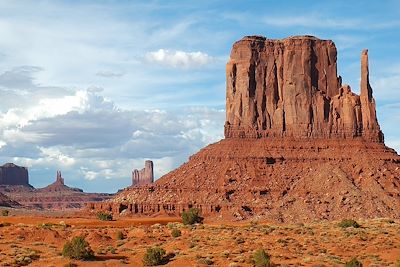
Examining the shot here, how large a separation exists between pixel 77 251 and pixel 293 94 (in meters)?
79.0

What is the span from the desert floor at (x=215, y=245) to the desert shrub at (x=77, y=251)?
0.43 meters

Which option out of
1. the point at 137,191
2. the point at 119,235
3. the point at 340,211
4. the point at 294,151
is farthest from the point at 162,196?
the point at 119,235

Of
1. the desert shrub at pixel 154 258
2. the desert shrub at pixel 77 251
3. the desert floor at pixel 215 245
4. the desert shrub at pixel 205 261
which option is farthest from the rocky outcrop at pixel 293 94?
the desert shrub at pixel 77 251

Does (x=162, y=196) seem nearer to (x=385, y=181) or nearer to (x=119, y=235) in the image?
(x=385, y=181)

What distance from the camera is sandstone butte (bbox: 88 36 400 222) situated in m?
102

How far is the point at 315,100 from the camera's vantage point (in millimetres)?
123000

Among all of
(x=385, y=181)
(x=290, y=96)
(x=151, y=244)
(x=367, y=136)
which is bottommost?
(x=151, y=244)

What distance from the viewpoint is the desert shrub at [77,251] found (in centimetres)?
4919

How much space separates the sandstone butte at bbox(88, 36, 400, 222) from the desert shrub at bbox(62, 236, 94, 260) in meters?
48.4

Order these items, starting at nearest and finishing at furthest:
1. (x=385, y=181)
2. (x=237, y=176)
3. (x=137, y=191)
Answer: (x=385, y=181)
(x=237, y=176)
(x=137, y=191)

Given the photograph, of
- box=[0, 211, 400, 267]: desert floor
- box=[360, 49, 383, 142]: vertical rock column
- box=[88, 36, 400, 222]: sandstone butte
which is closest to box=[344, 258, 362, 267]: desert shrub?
box=[0, 211, 400, 267]: desert floor

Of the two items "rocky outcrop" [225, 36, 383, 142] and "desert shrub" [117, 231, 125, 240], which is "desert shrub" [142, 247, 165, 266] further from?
"rocky outcrop" [225, 36, 383, 142]

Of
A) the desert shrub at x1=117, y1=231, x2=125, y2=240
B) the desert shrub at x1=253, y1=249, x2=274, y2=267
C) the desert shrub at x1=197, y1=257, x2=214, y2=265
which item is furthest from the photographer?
the desert shrub at x1=117, y1=231, x2=125, y2=240

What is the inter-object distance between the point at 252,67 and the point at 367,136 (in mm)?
22064
